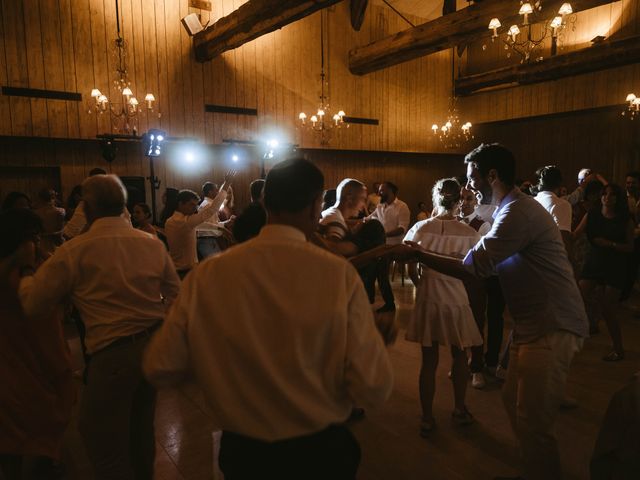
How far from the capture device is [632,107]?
9625 mm

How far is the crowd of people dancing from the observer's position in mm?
1110

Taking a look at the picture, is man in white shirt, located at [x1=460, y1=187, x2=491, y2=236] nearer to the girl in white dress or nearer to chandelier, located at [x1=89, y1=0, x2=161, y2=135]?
the girl in white dress

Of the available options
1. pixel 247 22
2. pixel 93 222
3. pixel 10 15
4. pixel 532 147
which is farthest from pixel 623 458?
pixel 532 147

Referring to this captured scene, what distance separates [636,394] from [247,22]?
302 inches

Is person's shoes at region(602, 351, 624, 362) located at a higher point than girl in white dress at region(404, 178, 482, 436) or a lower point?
lower

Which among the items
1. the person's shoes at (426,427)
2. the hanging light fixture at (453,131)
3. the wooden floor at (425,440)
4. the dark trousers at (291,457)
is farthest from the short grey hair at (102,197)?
the hanging light fixture at (453,131)

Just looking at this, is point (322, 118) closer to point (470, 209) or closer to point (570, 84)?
point (570, 84)

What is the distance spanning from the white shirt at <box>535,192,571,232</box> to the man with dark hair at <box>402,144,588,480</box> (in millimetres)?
2106

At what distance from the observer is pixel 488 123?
42.0 ft

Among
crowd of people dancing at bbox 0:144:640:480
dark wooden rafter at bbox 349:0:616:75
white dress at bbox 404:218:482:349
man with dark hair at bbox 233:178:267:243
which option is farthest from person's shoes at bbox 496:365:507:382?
dark wooden rafter at bbox 349:0:616:75

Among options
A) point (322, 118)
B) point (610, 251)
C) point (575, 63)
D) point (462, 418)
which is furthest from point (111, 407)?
point (575, 63)

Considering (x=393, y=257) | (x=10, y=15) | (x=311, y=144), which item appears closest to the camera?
(x=393, y=257)

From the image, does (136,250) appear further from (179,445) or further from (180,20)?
(180,20)

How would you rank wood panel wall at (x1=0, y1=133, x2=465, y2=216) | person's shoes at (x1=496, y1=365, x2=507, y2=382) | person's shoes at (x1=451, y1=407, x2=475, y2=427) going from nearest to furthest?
person's shoes at (x1=451, y1=407, x2=475, y2=427) < person's shoes at (x1=496, y1=365, x2=507, y2=382) < wood panel wall at (x1=0, y1=133, x2=465, y2=216)
